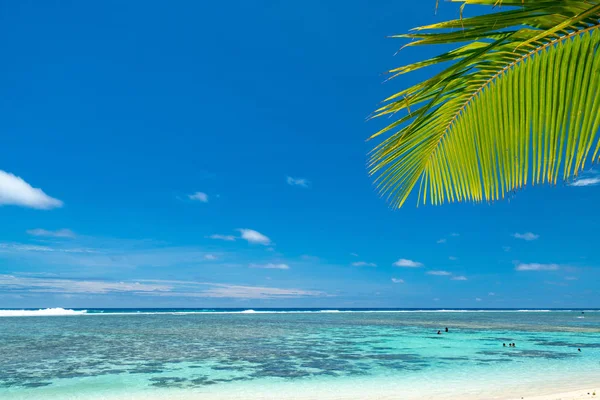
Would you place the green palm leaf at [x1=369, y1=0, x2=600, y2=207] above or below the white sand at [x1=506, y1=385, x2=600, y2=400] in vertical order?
above

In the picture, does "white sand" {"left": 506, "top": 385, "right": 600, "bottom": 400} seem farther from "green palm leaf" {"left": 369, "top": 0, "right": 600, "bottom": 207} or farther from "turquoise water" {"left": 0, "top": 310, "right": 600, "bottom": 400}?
"green palm leaf" {"left": 369, "top": 0, "right": 600, "bottom": 207}

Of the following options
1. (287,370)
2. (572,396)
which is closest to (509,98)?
(572,396)

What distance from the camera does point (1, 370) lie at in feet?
49.8

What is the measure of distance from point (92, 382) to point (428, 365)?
11.0 metres

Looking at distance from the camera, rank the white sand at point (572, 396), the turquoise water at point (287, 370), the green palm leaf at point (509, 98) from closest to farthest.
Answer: the green palm leaf at point (509, 98) < the white sand at point (572, 396) < the turquoise water at point (287, 370)

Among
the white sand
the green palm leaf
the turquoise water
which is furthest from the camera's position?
the turquoise water

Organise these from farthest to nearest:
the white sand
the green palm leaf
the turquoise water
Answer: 1. the turquoise water
2. the white sand
3. the green palm leaf

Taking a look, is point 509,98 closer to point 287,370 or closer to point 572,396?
point 572,396

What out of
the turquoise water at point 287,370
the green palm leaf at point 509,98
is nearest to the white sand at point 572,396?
the turquoise water at point 287,370

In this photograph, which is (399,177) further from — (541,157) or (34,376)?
(34,376)

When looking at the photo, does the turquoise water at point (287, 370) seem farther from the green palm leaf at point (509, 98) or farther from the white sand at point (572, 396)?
the green palm leaf at point (509, 98)

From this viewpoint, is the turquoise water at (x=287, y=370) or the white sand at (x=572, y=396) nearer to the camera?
the white sand at (x=572, y=396)

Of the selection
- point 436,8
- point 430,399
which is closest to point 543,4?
point 436,8

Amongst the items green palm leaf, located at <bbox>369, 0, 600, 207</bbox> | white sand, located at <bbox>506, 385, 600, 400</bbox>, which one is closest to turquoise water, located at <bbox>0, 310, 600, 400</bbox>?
white sand, located at <bbox>506, 385, 600, 400</bbox>
